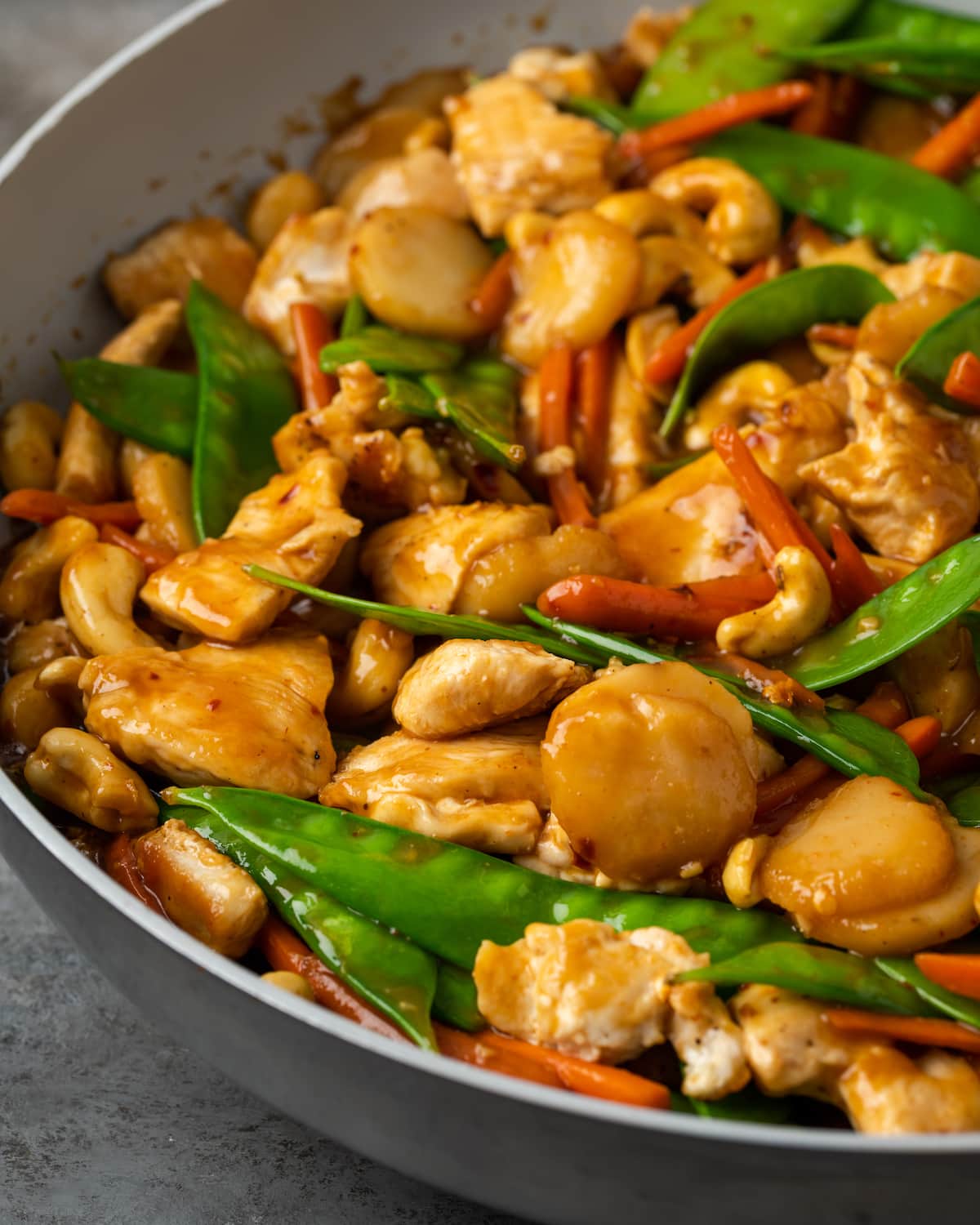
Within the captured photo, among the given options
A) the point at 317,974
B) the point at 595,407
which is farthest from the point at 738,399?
the point at 317,974

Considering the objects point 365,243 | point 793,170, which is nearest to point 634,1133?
point 365,243

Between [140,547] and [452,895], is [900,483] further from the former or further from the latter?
[140,547]

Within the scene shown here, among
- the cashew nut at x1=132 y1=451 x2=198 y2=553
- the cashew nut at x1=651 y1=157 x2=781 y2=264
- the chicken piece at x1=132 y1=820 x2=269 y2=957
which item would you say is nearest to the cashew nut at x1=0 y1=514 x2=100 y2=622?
the cashew nut at x1=132 y1=451 x2=198 y2=553

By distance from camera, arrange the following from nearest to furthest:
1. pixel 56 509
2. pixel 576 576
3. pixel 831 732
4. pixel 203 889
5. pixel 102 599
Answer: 1. pixel 203 889
2. pixel 831 732
3. pixel 576 576
4. pixel 102 599
5. pixel 56 509

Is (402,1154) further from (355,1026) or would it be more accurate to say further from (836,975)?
(836,975)

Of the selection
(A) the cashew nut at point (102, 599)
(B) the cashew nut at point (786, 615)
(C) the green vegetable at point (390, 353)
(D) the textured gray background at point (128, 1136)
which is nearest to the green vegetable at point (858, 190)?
(C) the green vegetable at point (390, 353)
